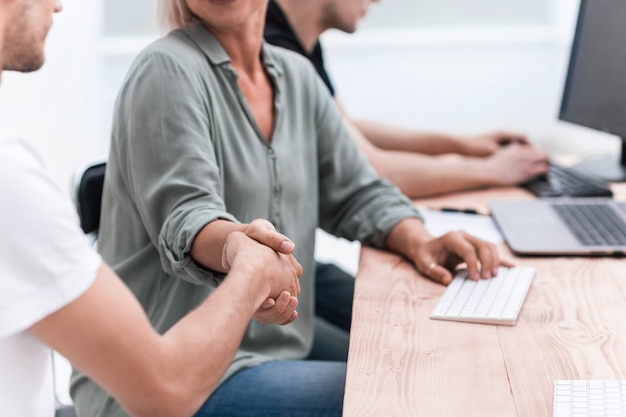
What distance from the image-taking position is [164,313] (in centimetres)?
139

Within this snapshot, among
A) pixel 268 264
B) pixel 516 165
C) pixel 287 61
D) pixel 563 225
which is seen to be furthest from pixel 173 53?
pixel 516 165

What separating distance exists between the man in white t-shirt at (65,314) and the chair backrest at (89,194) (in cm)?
58

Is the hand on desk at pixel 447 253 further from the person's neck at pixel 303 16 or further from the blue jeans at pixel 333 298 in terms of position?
the person's neck at pixel 303 16

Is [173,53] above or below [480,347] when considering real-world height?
above

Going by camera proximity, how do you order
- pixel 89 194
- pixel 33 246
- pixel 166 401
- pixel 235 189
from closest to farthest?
pixel 33 246
pixel 166 401
pixel 235 189
pixel 89 194

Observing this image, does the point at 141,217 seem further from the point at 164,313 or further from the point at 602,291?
the point at 602,291

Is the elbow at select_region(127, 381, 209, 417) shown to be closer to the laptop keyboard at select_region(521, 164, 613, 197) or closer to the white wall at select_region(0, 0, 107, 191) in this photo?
the laptop keyboard at select_region(521, 164, 613, 197)

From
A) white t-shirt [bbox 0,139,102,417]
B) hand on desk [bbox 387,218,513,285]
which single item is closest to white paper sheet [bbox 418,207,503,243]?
hand on desk [bbox 387,218,513,285]

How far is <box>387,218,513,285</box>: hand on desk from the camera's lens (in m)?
1.40

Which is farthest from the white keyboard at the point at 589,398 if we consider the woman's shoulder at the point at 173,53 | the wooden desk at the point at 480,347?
the woman's shoulder at the point at 173,53

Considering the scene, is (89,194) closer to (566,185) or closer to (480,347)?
(480,347)

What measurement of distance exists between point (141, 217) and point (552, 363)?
0.64 metres

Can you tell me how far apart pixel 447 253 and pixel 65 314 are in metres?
0.79

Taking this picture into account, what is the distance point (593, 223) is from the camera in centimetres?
163
